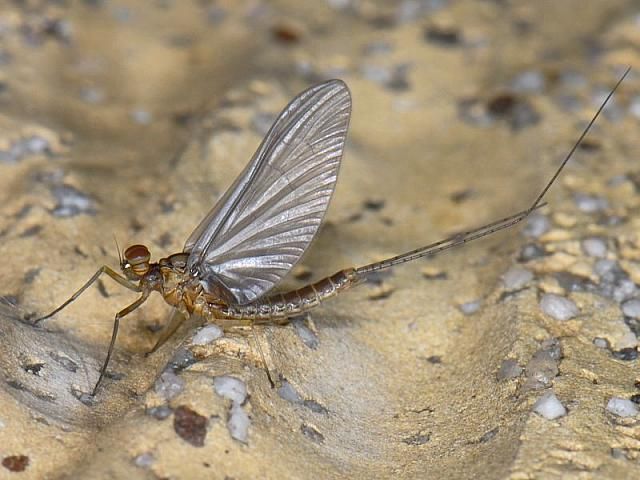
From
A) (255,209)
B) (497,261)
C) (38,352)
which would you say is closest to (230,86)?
(255,209)

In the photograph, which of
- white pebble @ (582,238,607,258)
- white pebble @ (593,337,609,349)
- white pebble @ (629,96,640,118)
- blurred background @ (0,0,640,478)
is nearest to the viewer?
blurred background @ (0,0,640,478)

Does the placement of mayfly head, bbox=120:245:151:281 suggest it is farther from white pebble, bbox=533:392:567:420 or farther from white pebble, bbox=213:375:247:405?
white pebble, bbox=533:392:567:420

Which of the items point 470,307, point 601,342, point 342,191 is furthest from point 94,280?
point 601,342

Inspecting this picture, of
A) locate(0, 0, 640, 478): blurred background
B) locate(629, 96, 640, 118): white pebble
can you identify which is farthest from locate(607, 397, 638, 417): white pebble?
locate(629, 96, 640, 118): white pebble

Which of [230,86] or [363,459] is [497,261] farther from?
[230,86]

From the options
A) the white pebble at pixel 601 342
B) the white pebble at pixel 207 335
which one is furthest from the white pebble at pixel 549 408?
the white pebble at pixel 207 335

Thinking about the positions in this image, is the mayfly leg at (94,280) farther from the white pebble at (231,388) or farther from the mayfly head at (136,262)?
the white pebble at (231,388)

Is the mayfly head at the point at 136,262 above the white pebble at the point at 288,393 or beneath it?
above
